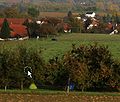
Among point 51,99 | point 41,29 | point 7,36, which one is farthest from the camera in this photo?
point 41,29

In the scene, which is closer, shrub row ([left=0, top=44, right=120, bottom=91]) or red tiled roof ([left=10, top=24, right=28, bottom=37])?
shrub row ([left=0, top=44, right=120, bottom=91])

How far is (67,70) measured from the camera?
24.9 m

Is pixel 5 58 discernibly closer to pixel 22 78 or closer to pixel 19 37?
pixel 22 78

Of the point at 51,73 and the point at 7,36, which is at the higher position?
the point at 51,73

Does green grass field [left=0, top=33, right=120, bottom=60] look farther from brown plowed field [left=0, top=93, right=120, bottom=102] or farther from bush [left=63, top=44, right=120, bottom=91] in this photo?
brown plowed field [left=0, top=93, right=120, bottom=102]

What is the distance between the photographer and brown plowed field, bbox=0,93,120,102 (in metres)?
21.0

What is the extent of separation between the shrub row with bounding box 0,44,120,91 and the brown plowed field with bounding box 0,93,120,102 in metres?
2.68

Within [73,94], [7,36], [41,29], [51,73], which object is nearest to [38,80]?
[51,73]

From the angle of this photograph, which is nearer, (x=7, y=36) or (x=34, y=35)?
(x=7, y=36)

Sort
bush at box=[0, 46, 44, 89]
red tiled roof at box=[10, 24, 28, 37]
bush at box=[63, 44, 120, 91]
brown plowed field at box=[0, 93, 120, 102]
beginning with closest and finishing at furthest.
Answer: brown plowed field at box=[0, 93, 120, 102]
bush at box=[63, 44, 120, 91]
bush at box=[0, 46, 44, 89]
red tiled roof at box=[10, 24, 28, 37]

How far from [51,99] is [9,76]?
4732mm

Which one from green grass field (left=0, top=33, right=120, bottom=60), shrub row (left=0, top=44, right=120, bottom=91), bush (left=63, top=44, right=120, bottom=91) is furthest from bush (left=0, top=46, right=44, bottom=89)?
green grass field (left=0, top=33, right=120, bottom=60)

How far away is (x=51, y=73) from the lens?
25.5 m

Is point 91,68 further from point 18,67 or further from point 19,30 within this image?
point 19,30
